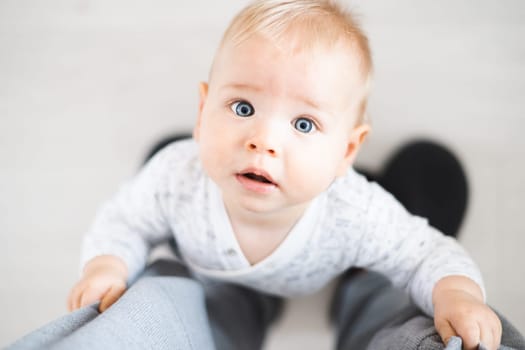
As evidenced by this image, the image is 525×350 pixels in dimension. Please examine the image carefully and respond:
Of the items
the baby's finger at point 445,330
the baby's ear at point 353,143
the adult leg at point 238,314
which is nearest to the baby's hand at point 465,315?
the baby's finger at point 445,330

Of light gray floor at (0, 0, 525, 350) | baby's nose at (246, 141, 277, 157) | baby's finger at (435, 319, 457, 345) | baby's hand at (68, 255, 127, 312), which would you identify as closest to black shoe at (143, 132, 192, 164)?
light gray floor at (0, 0, 525, 350)

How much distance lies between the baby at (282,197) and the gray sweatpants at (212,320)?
0.11 feet

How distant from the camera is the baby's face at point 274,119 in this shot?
18.6 inches

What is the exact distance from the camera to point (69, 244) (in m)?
0.90

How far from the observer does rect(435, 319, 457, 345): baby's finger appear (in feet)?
1.58

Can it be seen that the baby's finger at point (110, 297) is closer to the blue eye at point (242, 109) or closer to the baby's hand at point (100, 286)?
the baby's hand at point (100, 286)

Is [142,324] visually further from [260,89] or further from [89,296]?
[260,89]

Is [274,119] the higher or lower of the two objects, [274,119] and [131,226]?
the higher

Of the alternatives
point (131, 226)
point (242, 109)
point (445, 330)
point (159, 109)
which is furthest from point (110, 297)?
point (159, 109)

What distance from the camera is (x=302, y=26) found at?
481 mm

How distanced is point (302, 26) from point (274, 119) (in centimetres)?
9

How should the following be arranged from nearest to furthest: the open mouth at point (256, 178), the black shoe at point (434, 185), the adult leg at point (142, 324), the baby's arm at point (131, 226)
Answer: the adult leg at point (142, 324)
the open mouth at point (256, 178)
the baby's arm at point (131, 226)
the black shoe at point (434, 185)

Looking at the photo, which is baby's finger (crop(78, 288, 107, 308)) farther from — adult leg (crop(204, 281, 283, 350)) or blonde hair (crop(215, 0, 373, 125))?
blonde hair (crop(215, 0, 373, 125))

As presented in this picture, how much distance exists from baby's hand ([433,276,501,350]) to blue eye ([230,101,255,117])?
0.93 feet
